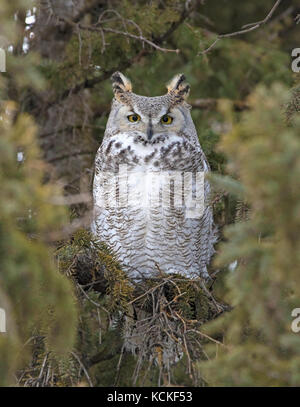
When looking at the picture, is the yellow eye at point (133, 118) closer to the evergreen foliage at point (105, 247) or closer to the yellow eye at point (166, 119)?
the yellow eye at point (166, 119)

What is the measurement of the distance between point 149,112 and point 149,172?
0.25 meters

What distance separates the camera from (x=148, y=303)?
2250 mm

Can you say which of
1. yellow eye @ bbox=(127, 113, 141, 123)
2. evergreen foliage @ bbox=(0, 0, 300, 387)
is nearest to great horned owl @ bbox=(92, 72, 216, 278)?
yellow eye @ bbox=(127, 113, 141, 123)

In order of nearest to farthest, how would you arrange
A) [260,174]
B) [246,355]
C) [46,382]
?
[260,174], [246,355], [46,382]

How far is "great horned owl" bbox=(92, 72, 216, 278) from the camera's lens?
2.49 m

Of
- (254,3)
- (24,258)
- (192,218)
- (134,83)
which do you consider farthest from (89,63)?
(254,3)

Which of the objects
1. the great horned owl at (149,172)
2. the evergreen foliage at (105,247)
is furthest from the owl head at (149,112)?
the evergreen foliage at (105,247)

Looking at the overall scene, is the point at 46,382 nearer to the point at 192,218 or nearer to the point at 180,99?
the point at 192,218

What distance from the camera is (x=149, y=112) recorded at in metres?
2.48

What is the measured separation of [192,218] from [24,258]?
1402mm

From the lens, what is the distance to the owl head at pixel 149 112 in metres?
2.49

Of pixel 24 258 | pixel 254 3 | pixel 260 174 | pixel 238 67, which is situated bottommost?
pixel 24 258

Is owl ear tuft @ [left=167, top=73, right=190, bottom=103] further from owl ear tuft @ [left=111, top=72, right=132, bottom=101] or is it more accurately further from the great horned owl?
owl ear tuft @ [left=111, top=72, right=132, bottom=101]

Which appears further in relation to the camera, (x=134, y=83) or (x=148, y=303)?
(x=134, y=83)
